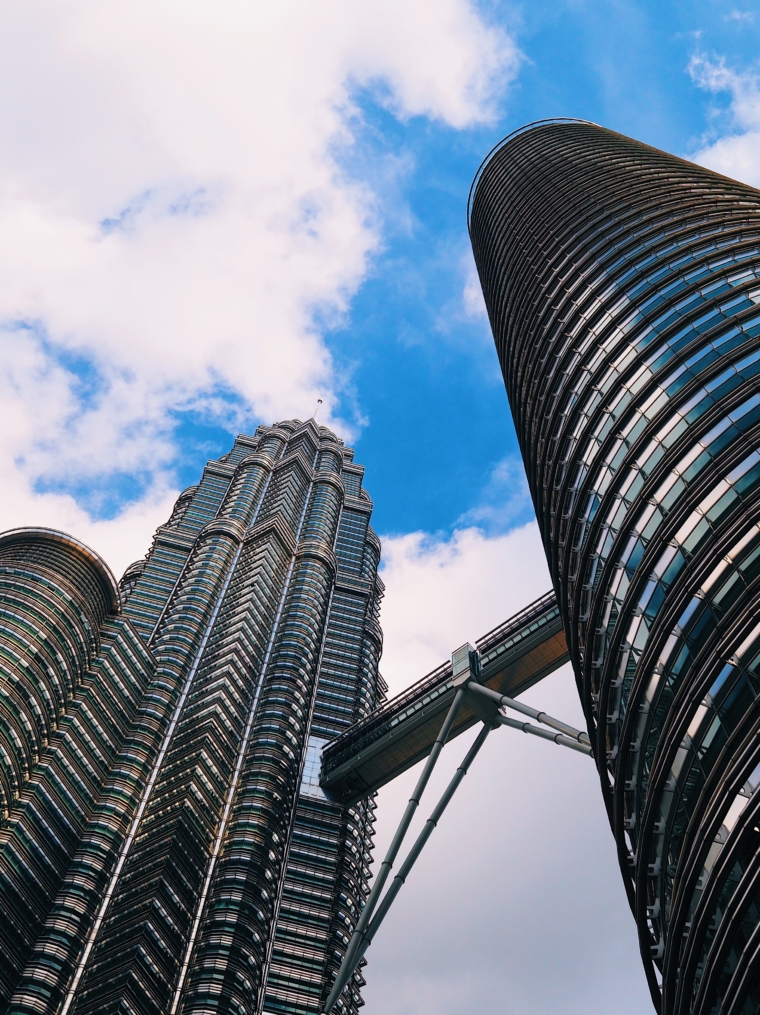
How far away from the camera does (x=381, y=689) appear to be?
129m

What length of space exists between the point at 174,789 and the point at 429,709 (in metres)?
25.3

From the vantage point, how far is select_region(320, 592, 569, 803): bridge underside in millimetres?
82125

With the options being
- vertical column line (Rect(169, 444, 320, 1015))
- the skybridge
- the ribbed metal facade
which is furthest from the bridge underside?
the ribbed metal facade

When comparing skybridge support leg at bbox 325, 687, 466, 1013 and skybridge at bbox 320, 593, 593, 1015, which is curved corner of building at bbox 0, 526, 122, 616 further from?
skybridge support leg at bbox 325, 687, 466, 1013

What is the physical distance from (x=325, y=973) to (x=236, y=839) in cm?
1440

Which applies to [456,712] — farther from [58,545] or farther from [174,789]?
[58,545]

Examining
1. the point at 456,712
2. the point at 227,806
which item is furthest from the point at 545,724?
the point at 227,806

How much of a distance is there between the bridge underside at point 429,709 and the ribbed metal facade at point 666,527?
26.7 metres

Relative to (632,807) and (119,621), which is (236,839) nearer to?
(119,621)

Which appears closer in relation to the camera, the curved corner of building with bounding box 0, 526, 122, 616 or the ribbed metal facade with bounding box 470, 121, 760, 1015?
the ribbed metal facade with bounding box 470, 121, 760, 1015

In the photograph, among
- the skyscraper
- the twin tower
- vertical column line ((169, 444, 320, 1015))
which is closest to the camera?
the twin tower

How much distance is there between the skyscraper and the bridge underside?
15.6 feet

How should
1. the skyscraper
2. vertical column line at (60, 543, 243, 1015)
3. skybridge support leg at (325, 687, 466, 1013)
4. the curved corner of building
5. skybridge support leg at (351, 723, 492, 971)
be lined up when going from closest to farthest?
skybridge support leg at (325, 687, 466, 1013) → skybridge support leg at (351, 723, 492, 971) → vertical column line at (60, 543, 243, 1015) → the skyscraper → the curved corner of building

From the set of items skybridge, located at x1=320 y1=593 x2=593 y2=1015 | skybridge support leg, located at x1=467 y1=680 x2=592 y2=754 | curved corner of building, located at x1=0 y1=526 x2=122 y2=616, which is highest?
curved corner of building, located at x1=0 y1=526 x2=122 y2=616
